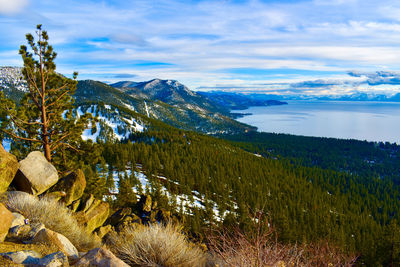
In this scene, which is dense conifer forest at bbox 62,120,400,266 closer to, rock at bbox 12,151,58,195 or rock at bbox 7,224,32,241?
rock at bbox 12,151,58,195

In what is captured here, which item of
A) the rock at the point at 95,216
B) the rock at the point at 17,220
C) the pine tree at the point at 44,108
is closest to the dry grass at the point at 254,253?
the rock at the point at 17,220

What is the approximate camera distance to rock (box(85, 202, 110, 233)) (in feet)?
42.7

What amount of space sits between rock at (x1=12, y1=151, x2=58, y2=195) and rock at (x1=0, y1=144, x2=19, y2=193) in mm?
883

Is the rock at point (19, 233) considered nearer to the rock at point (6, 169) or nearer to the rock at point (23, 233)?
the rock at point (23, 233)

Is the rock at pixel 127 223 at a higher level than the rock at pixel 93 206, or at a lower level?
lower

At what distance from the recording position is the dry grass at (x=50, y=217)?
899cm

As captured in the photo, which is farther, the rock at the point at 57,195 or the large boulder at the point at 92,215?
the large boulder at the point at 92,215

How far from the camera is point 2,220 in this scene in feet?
23.1

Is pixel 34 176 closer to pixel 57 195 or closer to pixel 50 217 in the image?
pixel 57 195

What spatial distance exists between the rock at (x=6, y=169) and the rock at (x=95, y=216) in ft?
13.9

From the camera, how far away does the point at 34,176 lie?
12297mm

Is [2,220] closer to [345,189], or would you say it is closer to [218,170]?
[218,170]

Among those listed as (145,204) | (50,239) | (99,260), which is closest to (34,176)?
(50,239)

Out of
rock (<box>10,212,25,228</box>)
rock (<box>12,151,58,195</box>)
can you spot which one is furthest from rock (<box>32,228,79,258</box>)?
rock (<box>12,151,58,195</box>)
